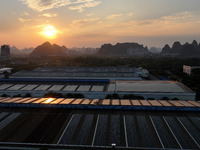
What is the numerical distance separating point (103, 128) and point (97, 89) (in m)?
14.6

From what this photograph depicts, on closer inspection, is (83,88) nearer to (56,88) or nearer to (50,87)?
(56,88)

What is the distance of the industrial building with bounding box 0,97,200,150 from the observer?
33.4ft

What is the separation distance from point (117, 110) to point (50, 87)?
16.8 metres

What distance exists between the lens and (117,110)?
1512 centimetres

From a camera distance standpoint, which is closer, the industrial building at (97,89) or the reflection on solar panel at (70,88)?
the industrial building at (97,89)

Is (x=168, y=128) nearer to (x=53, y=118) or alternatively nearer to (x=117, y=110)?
(x=117, y=110)

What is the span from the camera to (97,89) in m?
26.5

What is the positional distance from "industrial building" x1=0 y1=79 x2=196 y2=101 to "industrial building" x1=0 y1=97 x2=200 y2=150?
28.1 ft

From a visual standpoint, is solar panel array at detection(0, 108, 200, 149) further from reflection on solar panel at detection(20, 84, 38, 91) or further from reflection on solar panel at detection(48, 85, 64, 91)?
reflection on solar panel at detection(20, 84, 38, 91)

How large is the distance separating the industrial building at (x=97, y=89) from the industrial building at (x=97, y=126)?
8.57 metres

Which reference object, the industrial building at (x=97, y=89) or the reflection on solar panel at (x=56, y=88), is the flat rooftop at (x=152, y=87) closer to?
the industrial building at (x=97, y=89)

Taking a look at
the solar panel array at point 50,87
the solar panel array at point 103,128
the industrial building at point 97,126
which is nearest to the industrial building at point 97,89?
the solar panel array at point 50,87

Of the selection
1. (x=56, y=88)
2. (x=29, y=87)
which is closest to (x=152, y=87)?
(x=56, y=88)

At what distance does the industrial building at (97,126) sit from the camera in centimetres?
1018
